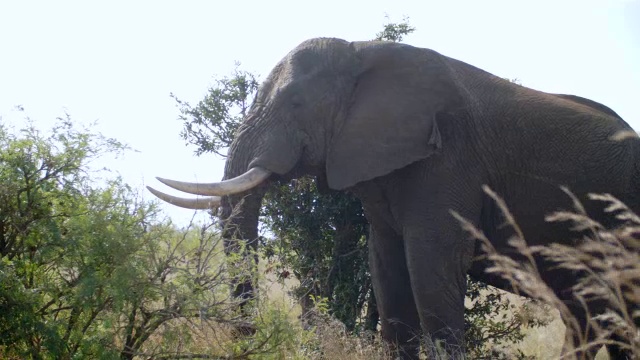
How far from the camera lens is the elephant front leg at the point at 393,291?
8.51 m

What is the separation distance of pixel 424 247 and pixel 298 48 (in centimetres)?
201

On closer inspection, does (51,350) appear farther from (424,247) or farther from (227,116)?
(227,116)

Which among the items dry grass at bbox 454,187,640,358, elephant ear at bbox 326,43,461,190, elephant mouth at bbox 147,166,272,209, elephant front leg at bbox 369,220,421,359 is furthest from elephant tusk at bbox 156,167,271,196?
dry grass at bbox 454,187,640,358

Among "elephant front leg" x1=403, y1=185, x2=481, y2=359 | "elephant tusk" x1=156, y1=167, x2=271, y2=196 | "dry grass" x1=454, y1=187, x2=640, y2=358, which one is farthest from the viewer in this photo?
"elephant front leg" x1=403, y1=185, x2=481, y2=359

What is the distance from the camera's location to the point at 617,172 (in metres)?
8.16

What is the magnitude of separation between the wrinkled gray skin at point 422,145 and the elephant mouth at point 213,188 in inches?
4.5

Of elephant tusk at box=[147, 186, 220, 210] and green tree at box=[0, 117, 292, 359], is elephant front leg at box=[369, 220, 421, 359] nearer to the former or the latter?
elephant tusk at box=[147, 186, 220, 210]

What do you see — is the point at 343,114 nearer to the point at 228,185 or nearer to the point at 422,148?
the point at 422,148

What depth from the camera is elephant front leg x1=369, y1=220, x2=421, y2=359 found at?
8.51 meters

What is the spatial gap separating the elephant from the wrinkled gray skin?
0.03 feet

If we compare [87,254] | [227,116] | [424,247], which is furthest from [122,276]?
[227,116]

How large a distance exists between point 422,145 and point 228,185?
156 cm

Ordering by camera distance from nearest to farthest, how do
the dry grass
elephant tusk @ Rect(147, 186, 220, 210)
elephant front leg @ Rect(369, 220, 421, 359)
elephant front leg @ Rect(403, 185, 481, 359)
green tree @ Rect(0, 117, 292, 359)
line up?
1. the dry grass
2. green tree @ Rect(0, 117, 292, 359)
3. elephant tusk @ Rect(147, 186, 220, 210)
4. elephant front leg @ Rect(403, 185, 481, 359)
5. elephant front leg @ Rect(369, 220, 421, 359)

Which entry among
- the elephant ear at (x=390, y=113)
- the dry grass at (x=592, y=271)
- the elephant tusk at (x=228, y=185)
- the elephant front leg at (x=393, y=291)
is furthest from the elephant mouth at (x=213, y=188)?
the dry grass at (x=592, y=271)
